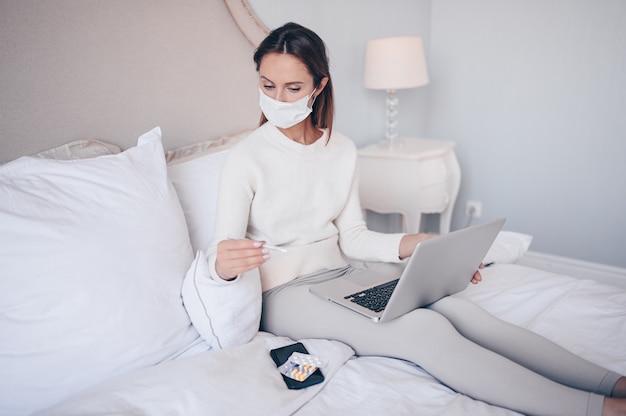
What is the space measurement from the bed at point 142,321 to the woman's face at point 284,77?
1.09ft

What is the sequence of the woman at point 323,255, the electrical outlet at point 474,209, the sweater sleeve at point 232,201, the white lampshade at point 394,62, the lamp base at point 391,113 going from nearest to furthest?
the woman at point 323,255
the sweater sleeve at point 232,201
the white lampshade at point 394,62
the lamp base at point 391,113
the electrical outlet at point 474,209

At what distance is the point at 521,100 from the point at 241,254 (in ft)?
6.50

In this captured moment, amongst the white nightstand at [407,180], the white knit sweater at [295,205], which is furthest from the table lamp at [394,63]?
the white knit sweater at [295,205]

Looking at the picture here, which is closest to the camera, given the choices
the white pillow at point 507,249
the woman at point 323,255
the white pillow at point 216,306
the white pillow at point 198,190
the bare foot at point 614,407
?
the bare foot at point 614,407

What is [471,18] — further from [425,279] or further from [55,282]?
[55,282]

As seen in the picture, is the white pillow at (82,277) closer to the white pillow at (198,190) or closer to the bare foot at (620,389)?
the white pillow at (198,190)

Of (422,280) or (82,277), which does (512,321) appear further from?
(82,277)

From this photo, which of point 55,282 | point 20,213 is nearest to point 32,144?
point 20,213

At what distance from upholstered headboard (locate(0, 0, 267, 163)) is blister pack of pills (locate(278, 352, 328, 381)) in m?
0.83

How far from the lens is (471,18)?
100 inches

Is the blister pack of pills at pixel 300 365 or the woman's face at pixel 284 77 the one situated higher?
the woman's face at pixel 284 77

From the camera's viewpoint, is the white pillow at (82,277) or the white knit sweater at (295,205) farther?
the white knit sweater at (295,205)

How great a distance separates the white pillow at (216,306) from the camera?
1080 mm

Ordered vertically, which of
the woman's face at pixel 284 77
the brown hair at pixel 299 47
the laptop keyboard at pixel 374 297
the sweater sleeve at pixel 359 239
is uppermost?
the brown hair at pixel 299 47
